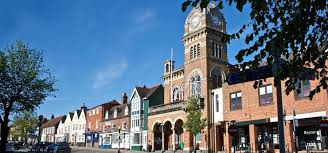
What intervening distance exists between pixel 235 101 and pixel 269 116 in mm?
5216

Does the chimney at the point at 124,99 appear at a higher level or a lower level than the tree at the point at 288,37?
higher

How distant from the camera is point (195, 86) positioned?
157 ft

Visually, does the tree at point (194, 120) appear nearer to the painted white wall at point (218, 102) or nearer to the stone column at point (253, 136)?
the painted white wall at point (218, 102)

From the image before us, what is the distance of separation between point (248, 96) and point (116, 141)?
3384 centimetres

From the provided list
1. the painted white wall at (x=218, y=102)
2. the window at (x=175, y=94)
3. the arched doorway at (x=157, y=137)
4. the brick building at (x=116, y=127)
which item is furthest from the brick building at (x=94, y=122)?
the painted white wall at (x=218, y=102)

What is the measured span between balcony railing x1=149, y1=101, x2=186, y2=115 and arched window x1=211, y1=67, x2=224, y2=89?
4542 millimetres

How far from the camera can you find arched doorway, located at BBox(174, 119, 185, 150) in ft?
161

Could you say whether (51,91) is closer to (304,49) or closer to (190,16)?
(190,16)

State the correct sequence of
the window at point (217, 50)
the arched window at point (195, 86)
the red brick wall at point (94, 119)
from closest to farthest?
the arched window at point (195, 86), the window at point (217, 50), the red brick wall at point (94, 119)

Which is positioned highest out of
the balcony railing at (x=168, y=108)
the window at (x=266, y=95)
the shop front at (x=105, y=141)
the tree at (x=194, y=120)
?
the window at (x=266, y=95)

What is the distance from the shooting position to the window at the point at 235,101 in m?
39.8

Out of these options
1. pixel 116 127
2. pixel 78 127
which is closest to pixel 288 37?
pixel 116 127

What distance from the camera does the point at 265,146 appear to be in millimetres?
36312

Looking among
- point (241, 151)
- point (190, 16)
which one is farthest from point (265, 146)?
point (190, 16)
